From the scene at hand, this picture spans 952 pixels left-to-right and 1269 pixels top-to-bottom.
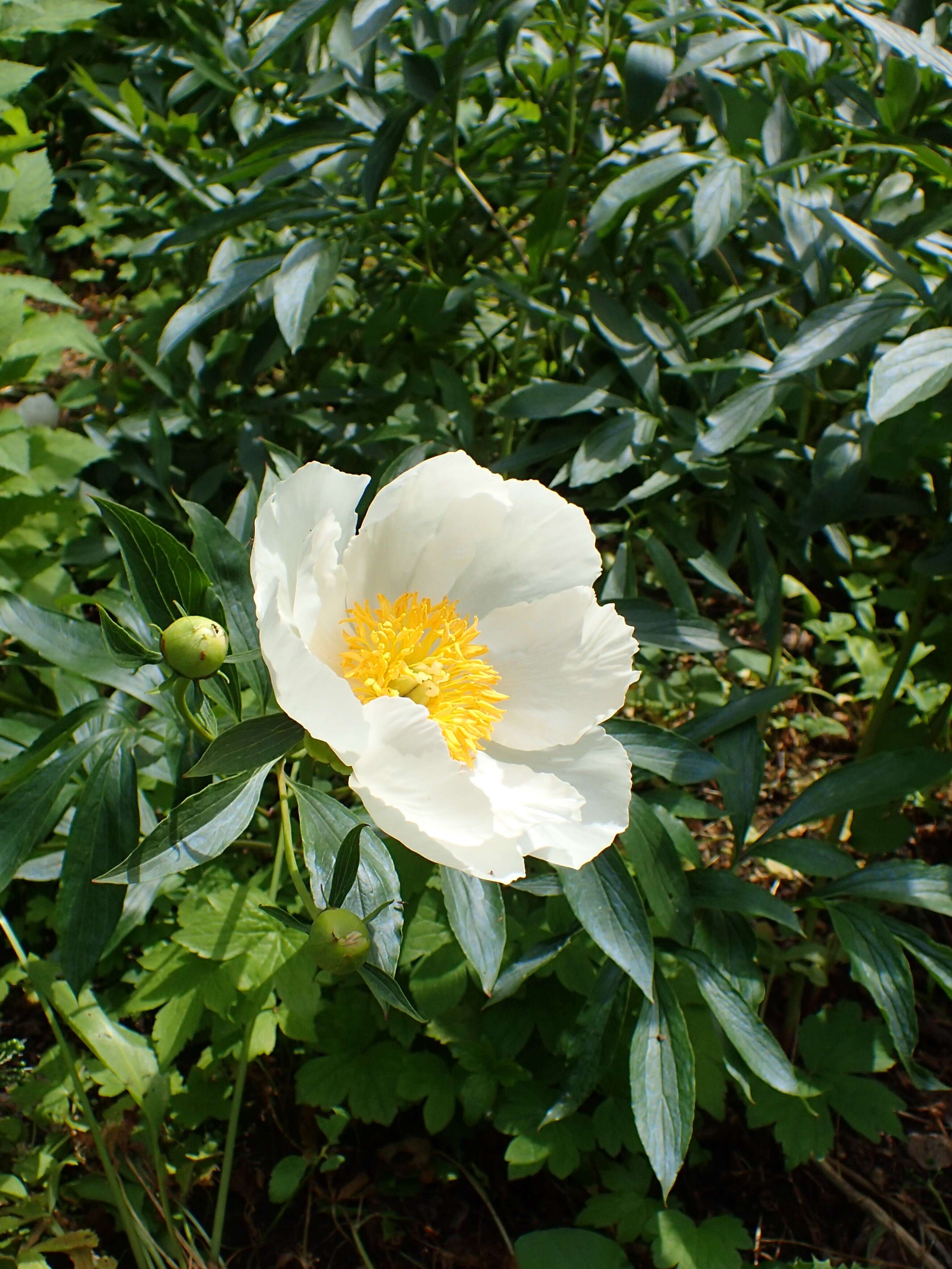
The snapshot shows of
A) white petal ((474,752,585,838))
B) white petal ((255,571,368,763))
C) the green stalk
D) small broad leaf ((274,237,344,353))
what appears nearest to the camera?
white petal ((255,571,368,763))

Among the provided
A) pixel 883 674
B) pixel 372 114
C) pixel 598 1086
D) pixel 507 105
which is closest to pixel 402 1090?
pixel 598 1086

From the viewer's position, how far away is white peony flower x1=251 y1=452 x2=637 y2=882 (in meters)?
0.94

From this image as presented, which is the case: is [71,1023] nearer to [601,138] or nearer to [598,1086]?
[598,1086]

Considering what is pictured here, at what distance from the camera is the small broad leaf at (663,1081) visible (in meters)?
1.20

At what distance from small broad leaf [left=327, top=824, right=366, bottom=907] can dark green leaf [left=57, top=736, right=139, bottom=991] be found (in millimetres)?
336

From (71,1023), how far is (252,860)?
45 centimetres

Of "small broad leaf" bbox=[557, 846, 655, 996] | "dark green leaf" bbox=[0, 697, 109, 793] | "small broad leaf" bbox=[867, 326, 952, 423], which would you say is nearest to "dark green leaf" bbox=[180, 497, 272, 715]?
"dark green leaf" bbox=[0, 697, 109, 793]

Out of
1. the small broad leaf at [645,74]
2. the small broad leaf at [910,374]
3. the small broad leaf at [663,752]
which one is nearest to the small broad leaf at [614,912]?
the small broad leaf at [663,752]

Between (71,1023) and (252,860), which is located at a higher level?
(71,1023)

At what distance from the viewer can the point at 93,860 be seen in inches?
44.5

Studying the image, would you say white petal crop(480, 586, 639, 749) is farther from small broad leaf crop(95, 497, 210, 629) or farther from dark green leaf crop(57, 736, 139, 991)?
dark green leaf crop(57, 736, 139, 991)

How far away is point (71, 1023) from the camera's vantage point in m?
1.33

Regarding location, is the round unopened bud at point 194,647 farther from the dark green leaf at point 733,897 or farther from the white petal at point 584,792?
the dark green leaf at point 733,897

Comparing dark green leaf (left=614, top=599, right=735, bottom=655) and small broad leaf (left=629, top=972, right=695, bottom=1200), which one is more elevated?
dark green leaf (left=614, top=599, right=735, bottom=655)
